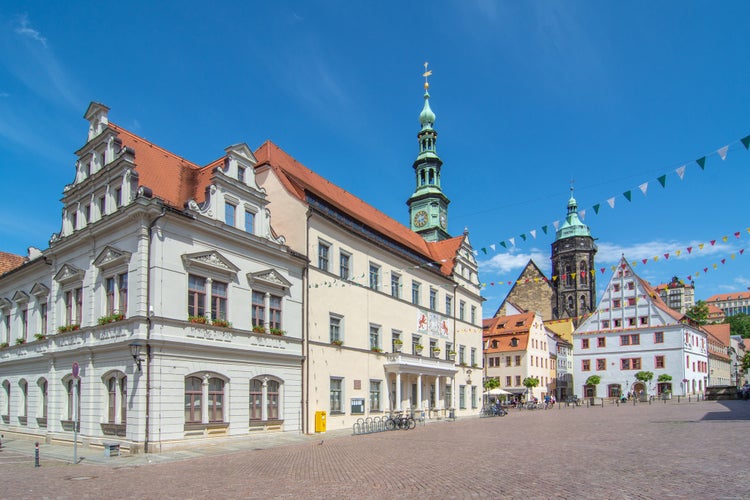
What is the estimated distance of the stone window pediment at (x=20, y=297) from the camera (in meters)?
31.8

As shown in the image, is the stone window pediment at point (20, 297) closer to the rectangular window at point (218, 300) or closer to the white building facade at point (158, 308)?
the white building facade at point (158, 308)

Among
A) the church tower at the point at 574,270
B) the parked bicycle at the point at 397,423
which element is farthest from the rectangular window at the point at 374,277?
the church tower at the point at 574,270

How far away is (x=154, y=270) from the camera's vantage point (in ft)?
73.9

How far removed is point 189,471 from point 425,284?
27.7 m

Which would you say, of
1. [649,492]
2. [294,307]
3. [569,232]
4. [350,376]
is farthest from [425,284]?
[569,232]

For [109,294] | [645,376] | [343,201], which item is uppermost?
[343,201]

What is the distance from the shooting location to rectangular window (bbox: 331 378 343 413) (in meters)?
31.6

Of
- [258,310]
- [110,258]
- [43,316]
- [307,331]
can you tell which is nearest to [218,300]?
[258,310]

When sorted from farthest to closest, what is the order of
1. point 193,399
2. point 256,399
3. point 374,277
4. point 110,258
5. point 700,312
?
point 700,312
point 374,277
point 256,399
point 110,258
point 193,399

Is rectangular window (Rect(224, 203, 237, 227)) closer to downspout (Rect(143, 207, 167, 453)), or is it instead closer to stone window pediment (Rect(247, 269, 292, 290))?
stone window pediment (Rect(247, 269, 292, 290))

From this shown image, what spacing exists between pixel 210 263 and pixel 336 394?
11204mm

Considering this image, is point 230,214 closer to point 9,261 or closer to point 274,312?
point 274,312

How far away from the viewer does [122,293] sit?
23828 mm

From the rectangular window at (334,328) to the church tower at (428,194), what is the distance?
1017 inches
